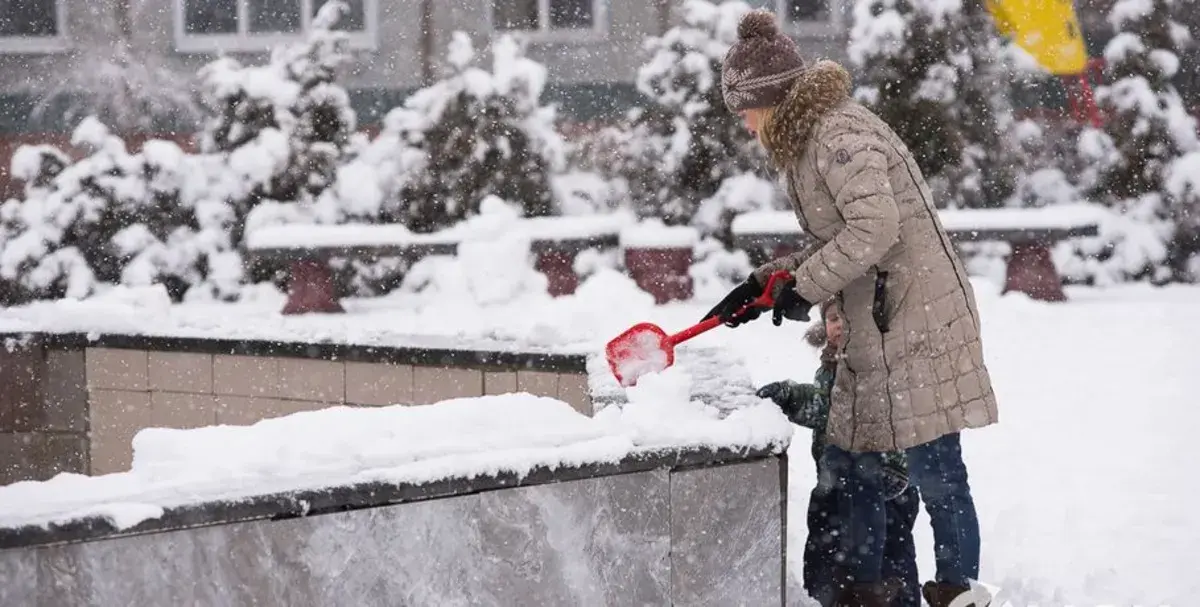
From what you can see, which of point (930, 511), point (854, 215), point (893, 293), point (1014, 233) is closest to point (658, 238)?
point (1014, 233)

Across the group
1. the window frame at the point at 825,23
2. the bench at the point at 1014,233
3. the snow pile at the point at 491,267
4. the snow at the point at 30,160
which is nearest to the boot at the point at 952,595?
the bench at the point at 1014,233

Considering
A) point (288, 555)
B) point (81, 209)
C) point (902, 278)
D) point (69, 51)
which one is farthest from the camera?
point (69, 51)

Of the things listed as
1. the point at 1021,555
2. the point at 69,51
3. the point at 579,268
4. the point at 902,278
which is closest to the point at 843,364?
the point at 902,278

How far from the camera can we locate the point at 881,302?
3.12 m

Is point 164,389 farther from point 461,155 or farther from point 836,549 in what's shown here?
point 461,155

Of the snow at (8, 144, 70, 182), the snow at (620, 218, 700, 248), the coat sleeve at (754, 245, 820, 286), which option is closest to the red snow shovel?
the coat sleeve at (754, 245, 820, 286)

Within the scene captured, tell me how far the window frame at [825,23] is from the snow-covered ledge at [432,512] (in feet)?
32.6

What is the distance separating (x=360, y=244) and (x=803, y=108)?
21.1 feet

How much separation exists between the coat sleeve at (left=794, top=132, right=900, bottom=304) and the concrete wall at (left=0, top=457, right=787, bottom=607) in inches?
22.1

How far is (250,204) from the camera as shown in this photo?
9.80 m

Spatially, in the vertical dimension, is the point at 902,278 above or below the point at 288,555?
above

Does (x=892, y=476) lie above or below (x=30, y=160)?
below

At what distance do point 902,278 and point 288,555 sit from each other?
1.58 metres

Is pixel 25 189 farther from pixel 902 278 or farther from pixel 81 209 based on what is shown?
pixel 902 278
